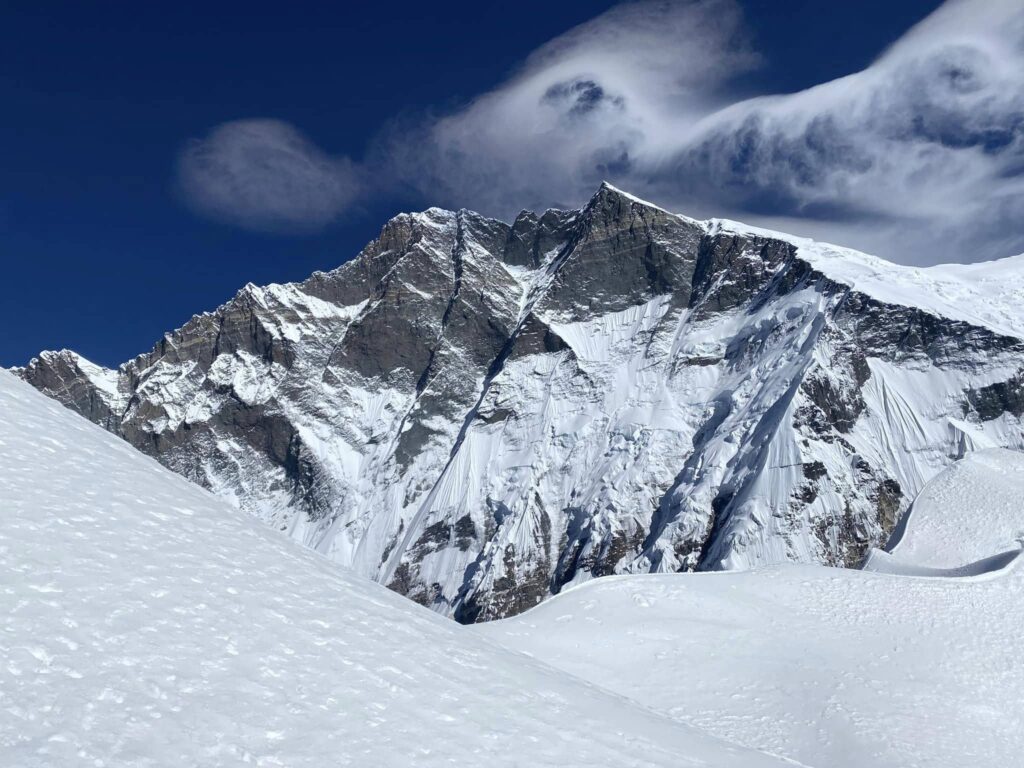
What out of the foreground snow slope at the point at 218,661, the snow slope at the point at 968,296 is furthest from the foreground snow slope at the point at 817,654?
the snow slope at the point at 968,296

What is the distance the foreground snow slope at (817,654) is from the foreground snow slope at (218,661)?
7269 mm

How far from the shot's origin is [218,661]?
1096 cm

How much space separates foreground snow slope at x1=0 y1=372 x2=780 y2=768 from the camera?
31.5 ft

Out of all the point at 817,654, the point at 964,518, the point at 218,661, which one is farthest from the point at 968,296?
the point at 218,661

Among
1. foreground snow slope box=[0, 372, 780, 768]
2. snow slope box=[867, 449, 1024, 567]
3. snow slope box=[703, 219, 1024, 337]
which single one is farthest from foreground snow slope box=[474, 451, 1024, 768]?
snow slope box=[703, 219, 1024, 337]

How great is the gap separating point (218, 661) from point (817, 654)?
1887 cm

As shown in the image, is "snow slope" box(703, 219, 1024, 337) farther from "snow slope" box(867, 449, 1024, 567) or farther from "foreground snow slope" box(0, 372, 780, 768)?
"foreground snow slope" box(0, 372, 780, 768)

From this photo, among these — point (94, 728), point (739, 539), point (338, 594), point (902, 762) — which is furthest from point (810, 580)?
point (739, 539)

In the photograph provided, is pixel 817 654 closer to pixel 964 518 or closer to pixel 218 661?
pixel 218 661

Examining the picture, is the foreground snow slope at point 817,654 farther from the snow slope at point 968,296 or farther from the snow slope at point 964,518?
the snow slope at point 968,296

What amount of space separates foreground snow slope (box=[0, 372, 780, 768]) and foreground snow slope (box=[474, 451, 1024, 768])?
23.8ft

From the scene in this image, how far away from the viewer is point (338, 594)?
14398 millimetres

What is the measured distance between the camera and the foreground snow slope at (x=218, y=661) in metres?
9.61

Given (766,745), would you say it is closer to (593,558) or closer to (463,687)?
(463,687)
